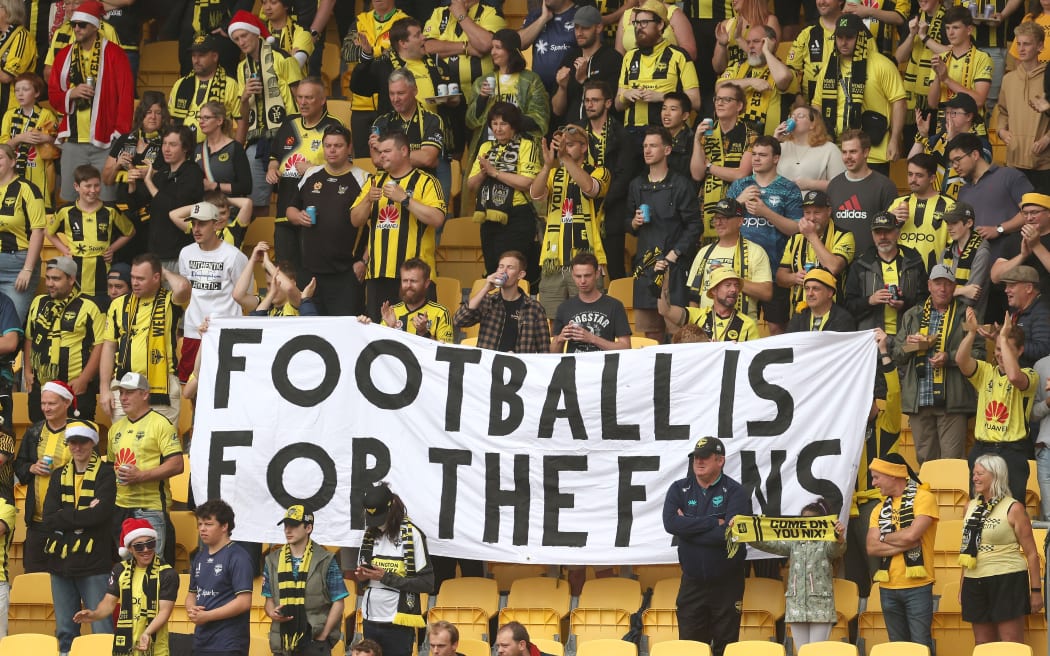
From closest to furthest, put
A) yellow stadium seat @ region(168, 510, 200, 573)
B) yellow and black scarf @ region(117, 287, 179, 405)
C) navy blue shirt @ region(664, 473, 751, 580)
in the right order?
navy blue shirt @ region(664, 473, 751, 580), yellow stadium seat @ region(168, 510, 200, 573), yellow and black scarf @ region(117, 287, 179, 405)

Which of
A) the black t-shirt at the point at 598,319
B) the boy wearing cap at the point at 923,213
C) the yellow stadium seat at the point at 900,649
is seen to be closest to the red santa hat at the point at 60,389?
the black t-shirt at the point at 598,319

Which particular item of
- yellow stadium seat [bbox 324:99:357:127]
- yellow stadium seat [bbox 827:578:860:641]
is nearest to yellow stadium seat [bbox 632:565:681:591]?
yellow stadium seat [bbox 827:578:860:641]

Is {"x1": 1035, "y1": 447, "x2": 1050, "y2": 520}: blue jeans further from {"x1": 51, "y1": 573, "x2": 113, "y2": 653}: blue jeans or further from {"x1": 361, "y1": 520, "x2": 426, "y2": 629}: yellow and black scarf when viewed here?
{"x1": 51, "y1": 573, "x2": 113, "y2": 653}: blue jeans

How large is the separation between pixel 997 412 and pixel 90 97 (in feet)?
30.4

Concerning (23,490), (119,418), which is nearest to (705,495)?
(119,418)

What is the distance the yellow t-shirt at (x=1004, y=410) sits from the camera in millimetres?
13586

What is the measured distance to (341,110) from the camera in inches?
767

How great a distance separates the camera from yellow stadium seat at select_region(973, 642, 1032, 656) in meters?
11.6

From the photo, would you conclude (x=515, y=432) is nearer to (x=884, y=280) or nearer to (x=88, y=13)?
(x=884, y=280)

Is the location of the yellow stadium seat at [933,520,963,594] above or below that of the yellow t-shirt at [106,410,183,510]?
below

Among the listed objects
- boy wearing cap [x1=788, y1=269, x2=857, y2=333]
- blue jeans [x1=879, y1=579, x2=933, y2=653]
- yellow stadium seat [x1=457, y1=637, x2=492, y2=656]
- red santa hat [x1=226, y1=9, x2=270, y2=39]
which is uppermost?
red santa hat [x1=226, y1=9, x2=270, y2=39]

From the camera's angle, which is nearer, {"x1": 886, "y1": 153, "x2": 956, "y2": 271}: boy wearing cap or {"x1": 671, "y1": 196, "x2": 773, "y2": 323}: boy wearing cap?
{"x1": 671, "y1": 196, "x2": 773, "y2": 323}: boy wearing cap

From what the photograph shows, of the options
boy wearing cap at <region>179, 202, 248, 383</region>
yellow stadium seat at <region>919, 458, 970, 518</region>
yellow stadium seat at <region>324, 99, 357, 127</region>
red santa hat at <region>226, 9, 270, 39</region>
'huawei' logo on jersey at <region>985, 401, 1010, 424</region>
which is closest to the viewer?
'huawei' logo on jersey at <region>985, 401, 1010, 424</region>

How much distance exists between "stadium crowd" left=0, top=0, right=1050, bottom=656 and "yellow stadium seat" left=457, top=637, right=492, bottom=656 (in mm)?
455
